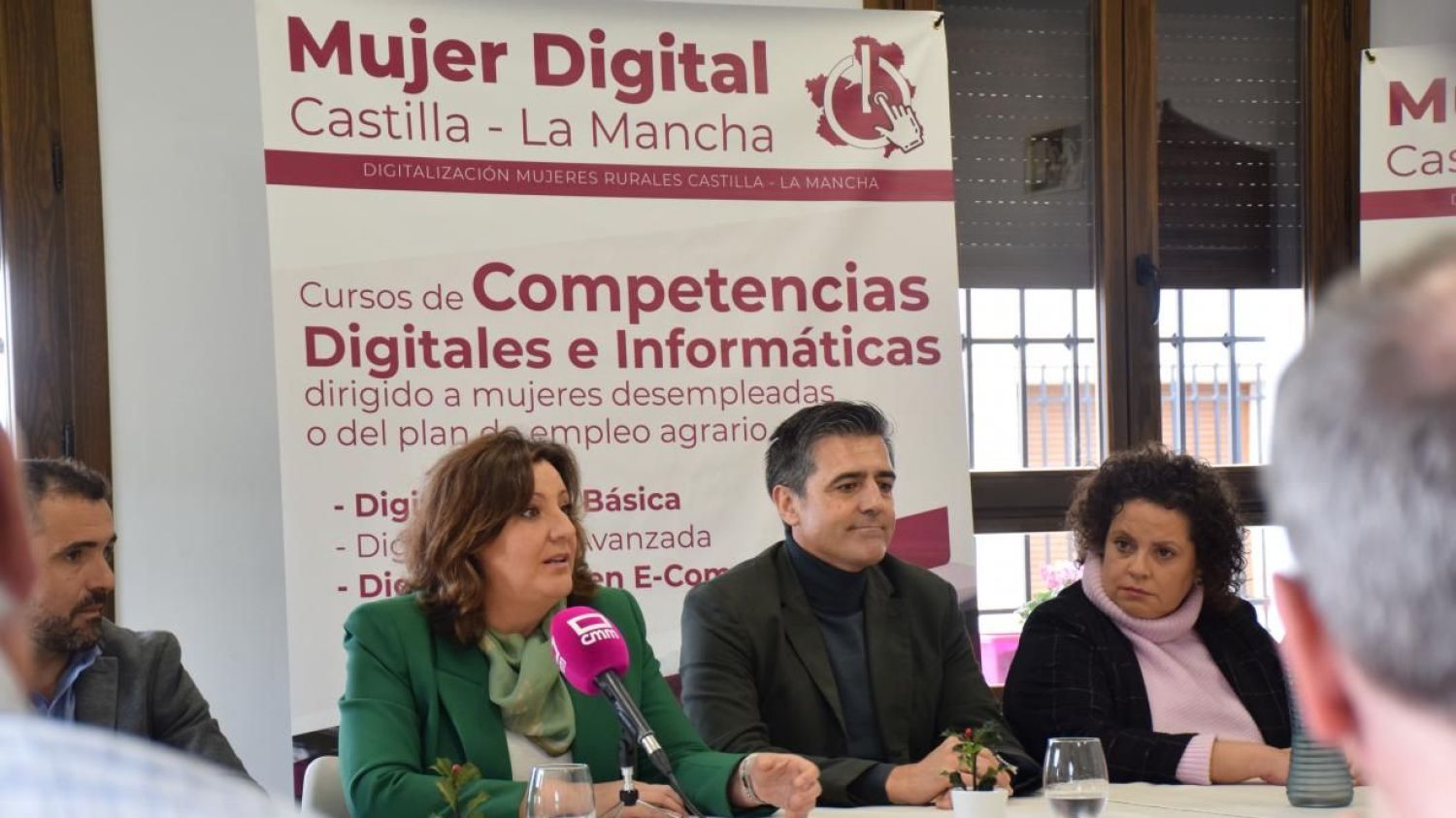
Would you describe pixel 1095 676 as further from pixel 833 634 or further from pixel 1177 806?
pixel 1177 806

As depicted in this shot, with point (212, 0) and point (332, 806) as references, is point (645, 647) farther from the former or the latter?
point (212, 0)

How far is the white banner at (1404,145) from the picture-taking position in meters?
4.96

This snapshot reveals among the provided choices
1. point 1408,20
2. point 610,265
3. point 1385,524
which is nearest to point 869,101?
point 610,265

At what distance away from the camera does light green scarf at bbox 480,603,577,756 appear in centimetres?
295

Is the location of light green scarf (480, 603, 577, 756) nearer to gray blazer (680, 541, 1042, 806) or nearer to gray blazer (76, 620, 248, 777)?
gray blazer (680, 541, 1042, 806)

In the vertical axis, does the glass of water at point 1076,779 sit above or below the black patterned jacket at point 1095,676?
above

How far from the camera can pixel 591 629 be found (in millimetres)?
2490

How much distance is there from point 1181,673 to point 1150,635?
104mm

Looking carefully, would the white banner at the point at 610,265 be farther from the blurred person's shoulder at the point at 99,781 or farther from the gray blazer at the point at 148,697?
the blurred person's shoulder at the point at 99,781

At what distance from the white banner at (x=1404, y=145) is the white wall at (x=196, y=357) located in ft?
10.6

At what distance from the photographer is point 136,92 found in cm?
424

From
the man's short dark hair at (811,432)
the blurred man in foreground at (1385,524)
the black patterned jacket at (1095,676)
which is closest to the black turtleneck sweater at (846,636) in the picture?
the man's short dark hair at (811,432)

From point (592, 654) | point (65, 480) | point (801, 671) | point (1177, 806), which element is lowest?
point (1177, 806)

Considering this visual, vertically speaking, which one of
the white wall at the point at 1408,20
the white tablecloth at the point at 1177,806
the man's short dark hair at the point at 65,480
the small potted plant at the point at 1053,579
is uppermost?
the white wall at the point at 1408,20
